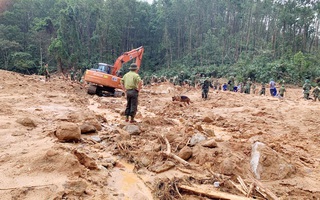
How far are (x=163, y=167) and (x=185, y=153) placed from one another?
0.50 m

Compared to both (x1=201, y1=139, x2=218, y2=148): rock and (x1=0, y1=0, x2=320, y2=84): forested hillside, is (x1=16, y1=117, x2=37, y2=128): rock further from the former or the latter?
(x1=0, y1=0, x2=320, y2=84): forested hillside

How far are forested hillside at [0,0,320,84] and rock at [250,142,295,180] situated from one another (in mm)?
26018

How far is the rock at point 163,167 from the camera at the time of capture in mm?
3546

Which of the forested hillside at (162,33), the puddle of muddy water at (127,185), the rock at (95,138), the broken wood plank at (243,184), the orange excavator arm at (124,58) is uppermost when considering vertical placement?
the forested hillside at (162,33)

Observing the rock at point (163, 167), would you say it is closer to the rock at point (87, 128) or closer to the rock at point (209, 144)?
the rock at point (209, 144)

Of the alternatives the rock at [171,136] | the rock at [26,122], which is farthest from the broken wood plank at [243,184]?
the rock at [26,122]

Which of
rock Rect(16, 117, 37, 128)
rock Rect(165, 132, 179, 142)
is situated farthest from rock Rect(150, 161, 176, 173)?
rock Rect(16, 117, 37, 128)

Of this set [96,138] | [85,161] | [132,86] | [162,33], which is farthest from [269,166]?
[162,33]

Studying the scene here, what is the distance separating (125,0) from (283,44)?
80.8ft

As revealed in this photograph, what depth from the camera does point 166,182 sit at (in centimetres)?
304

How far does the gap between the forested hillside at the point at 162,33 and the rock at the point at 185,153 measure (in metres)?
26.1

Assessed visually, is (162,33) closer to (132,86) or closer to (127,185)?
(132,86)

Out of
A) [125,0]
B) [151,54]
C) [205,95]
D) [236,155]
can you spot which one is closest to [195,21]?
[151,54]

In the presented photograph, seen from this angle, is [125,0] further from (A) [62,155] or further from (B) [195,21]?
(A) [62,155]
